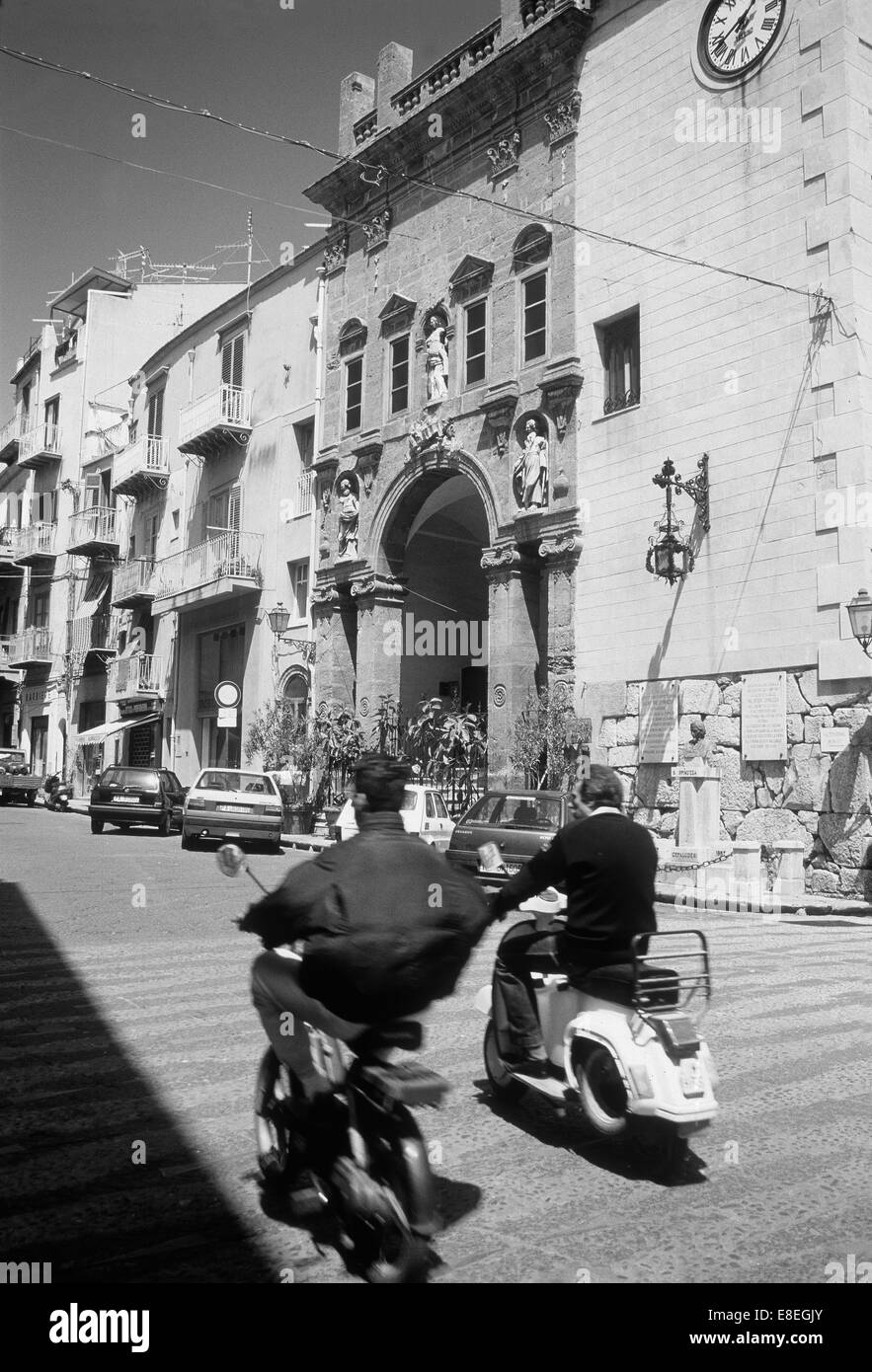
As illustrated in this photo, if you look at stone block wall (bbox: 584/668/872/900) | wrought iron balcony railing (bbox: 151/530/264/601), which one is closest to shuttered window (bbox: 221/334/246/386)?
wrought iron balcony railing (bbox: 151/530/264/601)

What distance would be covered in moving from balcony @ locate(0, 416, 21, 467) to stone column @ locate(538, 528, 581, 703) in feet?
116

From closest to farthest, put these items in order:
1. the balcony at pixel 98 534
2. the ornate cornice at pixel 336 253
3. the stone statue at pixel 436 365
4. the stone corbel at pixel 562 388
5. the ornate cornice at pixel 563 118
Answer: the stone corbel at pixel 562 388 → the ornate cornice at pixel 563 118 → the stone statue at pixel 436 365 → the ornate cornice at pixel 336 253 → the balcony at pixel 98 534

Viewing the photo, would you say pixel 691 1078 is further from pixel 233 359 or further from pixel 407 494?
pixel 233 359

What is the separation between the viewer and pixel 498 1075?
5.24 meters

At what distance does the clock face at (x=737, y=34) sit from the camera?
18438 mm

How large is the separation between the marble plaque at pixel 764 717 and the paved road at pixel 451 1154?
8507 millimetres

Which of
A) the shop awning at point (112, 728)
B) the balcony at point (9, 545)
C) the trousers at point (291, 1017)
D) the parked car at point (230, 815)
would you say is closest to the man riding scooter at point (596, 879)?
the trousers at point (291, 1017)

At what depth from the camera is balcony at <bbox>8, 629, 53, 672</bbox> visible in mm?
46781

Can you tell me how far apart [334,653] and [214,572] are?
232 inches

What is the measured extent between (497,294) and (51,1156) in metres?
21.6

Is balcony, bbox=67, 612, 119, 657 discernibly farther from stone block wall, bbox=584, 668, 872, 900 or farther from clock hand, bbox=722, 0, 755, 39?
clock hand, bbox=722, 0, 755, 39

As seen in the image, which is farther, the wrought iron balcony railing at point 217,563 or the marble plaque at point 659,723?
the wrought iron balcony railing at point 217,563

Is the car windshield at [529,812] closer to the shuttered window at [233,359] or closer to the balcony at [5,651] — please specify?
the shuttered window at [233,359]
